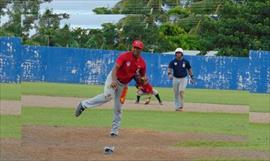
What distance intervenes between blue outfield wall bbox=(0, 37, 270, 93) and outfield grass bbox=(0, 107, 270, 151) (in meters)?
0.53

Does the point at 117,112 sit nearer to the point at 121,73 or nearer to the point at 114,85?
the point at 121,73

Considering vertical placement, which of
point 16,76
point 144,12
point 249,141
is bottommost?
point 249,141

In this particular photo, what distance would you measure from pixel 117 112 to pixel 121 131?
69.1 inches

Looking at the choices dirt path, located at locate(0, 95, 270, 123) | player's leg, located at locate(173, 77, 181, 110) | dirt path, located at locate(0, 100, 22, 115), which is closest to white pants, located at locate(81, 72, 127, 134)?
dirt path, located at locate(0, 95, 270, 123)

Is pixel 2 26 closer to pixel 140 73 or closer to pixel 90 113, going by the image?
pixel 90 113

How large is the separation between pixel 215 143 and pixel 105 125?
1.84 metres

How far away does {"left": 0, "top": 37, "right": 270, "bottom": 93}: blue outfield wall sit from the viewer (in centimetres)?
868

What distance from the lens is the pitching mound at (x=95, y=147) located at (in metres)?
9.86

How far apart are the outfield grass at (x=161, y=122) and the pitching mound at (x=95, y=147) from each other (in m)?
0.21

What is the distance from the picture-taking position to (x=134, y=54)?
30.1 ft

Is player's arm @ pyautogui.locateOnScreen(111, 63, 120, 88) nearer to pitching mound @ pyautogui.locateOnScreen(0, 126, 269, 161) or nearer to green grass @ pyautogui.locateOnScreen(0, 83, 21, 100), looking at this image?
pitching mound @ pyautogui.locateOnScreen(0, 126, 269, 161)

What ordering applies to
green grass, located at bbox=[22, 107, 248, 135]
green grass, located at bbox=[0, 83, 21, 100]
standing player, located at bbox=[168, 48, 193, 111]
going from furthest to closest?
standing player, located at bbox=[168, 48, 193, 111] < green grass, located at bbox=[22, 107, 248, 135] < green grass, located at bbox=[0, 83, 21, 100]

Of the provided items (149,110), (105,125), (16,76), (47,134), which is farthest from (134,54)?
→ (149,110)

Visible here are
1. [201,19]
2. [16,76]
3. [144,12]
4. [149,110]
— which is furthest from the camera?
[201,19]
